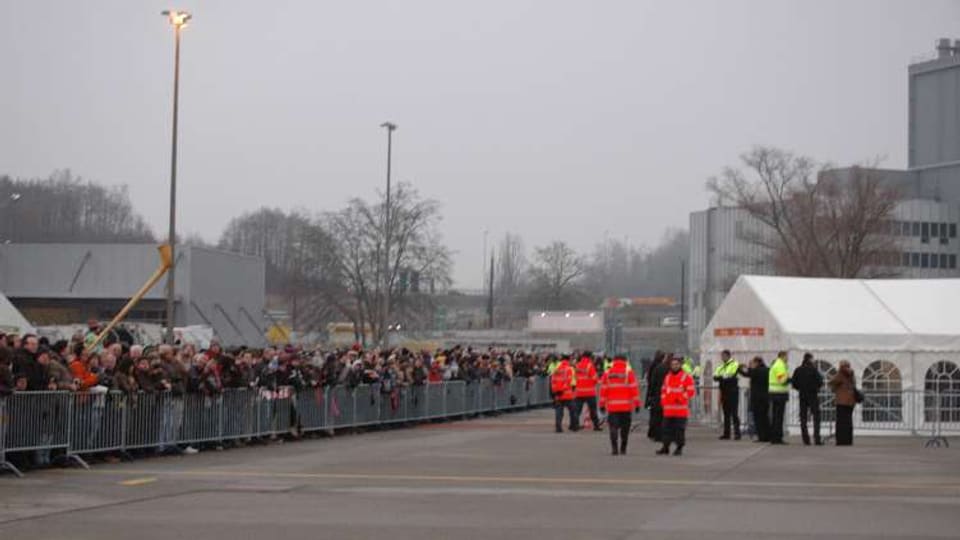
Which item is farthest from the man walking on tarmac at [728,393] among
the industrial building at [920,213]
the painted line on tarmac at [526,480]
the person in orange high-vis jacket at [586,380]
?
the industrial building at [920,213]

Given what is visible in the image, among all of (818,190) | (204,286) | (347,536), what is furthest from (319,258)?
(347,536)

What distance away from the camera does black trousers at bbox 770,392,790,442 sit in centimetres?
2875

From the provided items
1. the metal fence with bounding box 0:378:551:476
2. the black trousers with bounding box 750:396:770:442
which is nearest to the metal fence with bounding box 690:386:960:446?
the black trousers with bounding box 750:396:770:442

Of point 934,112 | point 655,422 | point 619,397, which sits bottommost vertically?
point 655,422

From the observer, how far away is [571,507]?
51.1ft

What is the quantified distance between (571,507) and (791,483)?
15.3ft

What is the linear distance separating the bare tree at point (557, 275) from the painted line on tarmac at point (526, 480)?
103 m

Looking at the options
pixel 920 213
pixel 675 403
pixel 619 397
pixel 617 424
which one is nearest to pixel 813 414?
pixel 675 403

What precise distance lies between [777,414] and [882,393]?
360cm

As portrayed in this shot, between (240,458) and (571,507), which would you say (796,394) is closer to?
(240,458)

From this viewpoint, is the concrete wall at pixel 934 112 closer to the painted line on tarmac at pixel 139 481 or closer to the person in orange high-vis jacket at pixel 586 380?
the person in orange high-vis jacket at pixel 586 380

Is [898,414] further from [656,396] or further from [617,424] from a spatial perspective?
[617,424]

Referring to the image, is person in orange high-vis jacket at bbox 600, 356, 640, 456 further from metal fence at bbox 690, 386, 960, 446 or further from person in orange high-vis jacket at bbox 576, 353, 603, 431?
person in orange high-vis jacket at bbox 576, 353, 603, 431

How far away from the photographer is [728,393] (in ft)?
97.6
